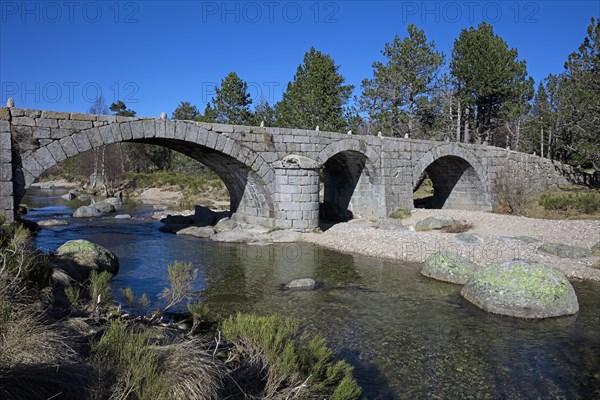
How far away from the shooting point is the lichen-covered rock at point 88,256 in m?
8.62

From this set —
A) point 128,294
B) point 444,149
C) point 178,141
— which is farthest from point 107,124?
point 444,149

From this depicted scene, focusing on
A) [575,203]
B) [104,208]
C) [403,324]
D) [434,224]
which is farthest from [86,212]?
[575,203]

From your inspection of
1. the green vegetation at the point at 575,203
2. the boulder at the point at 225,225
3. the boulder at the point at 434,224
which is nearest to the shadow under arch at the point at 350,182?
the boulder at the point at 434,224

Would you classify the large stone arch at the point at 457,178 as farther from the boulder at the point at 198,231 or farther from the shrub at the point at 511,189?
the boulder at the point at 198,231

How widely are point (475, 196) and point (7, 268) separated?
895 inches

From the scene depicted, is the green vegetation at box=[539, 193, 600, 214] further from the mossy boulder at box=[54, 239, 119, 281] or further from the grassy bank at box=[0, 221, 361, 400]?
the grassy bank at box=[0, 221, 361, 400]

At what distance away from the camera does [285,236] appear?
15.2 metres

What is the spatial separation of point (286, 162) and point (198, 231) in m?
4.27

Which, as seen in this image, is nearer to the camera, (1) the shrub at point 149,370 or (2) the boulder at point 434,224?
(1) the shrub at point 149,370

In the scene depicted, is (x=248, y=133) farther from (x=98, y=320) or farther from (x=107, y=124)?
(x=98, y=320)

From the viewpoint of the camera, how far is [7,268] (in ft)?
16.5

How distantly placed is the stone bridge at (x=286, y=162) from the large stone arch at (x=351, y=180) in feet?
0.15

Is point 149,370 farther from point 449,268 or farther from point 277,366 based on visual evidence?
point 449,268

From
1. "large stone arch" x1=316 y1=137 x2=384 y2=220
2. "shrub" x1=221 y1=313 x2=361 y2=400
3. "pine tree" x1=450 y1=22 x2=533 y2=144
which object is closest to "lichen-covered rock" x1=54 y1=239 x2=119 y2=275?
"shrub" x1=221 y1=313 x2=361 y2=400
